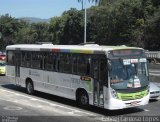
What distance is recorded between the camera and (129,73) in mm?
16203

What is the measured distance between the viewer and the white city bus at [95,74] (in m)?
15.9

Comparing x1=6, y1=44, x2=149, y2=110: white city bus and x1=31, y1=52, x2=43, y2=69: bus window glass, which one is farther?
x1=31, y1=52, x2=43, y2=69: bus window glass

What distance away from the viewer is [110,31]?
219 feet

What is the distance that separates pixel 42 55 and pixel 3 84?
6618 millimetres

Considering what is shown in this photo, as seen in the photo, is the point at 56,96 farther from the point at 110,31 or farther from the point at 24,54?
the point at 110,31

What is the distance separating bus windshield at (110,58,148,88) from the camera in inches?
627

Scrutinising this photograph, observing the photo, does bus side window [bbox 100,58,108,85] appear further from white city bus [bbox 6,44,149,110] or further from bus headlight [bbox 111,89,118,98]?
bus headlight [bbox 111,89,118,98]

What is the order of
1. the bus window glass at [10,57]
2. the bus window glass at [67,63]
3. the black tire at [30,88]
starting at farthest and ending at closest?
the bus window glass at [10,57] < the black tire at [30,88] < the bus window glass at [67,63]

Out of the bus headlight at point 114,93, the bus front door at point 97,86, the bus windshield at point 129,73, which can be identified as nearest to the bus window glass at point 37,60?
the bus front door at point 97,86

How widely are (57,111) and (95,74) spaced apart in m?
2.03

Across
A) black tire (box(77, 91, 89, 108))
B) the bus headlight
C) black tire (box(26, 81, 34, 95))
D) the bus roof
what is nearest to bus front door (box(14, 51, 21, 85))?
the bus roof

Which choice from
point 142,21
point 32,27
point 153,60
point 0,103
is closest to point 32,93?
point 0,103

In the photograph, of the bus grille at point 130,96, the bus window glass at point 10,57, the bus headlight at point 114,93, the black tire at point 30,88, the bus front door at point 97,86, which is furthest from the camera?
the bus window glass at point 10,57

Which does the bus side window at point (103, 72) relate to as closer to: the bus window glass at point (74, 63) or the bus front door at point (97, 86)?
the bus front door at point (97, 86)
